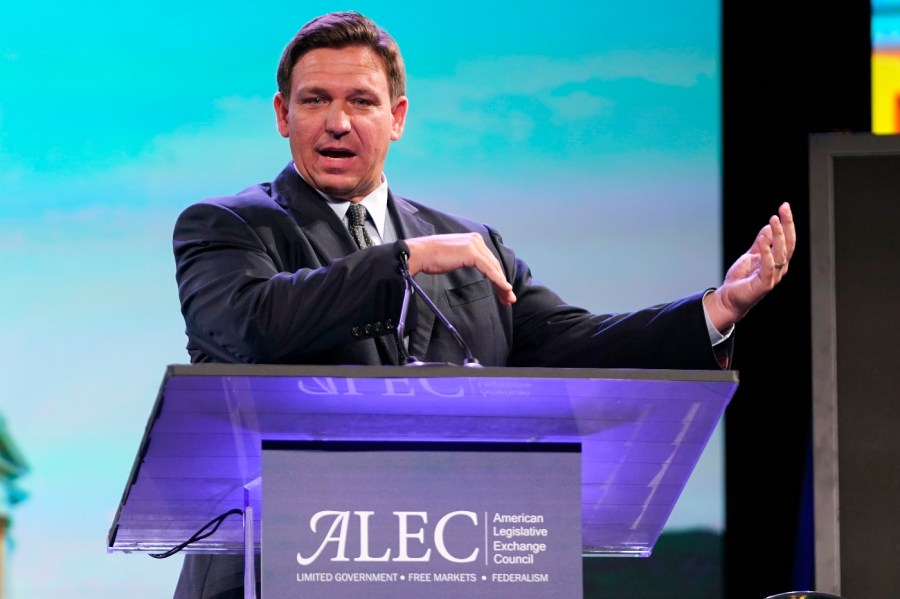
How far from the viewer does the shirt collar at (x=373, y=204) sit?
8.50ft

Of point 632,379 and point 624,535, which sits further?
point 624,535

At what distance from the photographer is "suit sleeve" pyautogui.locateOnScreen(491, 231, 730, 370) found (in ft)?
7.47

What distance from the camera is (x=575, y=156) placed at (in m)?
4.01

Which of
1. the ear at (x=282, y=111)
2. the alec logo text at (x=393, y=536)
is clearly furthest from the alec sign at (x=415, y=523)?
the ear at (x=282, y=111)

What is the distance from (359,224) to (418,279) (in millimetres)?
217

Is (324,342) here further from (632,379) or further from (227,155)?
(227,155)

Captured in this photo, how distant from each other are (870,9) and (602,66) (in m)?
0.93

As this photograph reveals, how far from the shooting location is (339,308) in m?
1.98

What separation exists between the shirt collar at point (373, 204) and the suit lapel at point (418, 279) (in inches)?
1.0

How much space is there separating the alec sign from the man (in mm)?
375

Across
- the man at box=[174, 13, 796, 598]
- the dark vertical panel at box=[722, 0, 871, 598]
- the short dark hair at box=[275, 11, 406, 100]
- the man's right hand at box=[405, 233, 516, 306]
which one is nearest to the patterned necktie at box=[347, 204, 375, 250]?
the man at box=[174, 13, 796, 598]

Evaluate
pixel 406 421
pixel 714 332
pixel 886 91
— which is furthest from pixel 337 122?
pixel 886 91

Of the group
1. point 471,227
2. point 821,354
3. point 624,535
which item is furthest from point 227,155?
point 624,535

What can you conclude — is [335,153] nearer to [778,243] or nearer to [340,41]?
[340,41]
